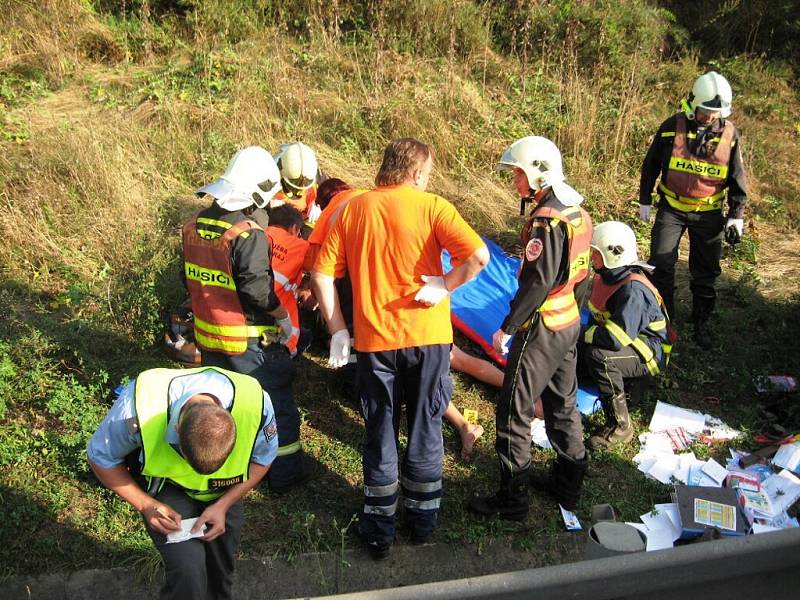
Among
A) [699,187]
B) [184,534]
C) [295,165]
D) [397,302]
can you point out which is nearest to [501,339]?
[397,302]

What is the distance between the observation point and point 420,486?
4008 millimetres

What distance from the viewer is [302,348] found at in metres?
4.83

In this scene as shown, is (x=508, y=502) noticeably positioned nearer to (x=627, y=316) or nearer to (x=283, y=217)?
(x=627, y=316)

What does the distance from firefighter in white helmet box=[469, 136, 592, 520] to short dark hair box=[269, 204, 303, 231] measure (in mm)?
1501

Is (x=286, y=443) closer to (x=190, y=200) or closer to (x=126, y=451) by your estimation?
(x=126, y=451)

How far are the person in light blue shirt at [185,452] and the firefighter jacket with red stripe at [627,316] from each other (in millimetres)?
2773

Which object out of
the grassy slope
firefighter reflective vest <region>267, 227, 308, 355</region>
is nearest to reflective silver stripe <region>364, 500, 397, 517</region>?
the grassy slope

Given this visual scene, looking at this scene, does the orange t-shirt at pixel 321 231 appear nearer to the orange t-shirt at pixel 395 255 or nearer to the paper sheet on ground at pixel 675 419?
the orange t-shirt at pixel 395 255

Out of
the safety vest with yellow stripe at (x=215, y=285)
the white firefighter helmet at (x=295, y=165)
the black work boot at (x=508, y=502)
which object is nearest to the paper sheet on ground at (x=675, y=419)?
the black work boot at (x=508, y=502)

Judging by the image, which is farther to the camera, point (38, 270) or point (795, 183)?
point (795, 183)

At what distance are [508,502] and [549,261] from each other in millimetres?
1458

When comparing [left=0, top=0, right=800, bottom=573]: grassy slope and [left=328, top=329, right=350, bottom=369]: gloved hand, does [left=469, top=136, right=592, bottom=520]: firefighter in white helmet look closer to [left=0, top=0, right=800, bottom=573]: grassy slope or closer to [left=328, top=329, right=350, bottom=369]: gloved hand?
[left=0, top=0, right=800, bottom=573]: grassy slope

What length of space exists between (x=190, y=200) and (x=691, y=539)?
536 cm

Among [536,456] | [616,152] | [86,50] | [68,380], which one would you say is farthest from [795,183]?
[86,50]
